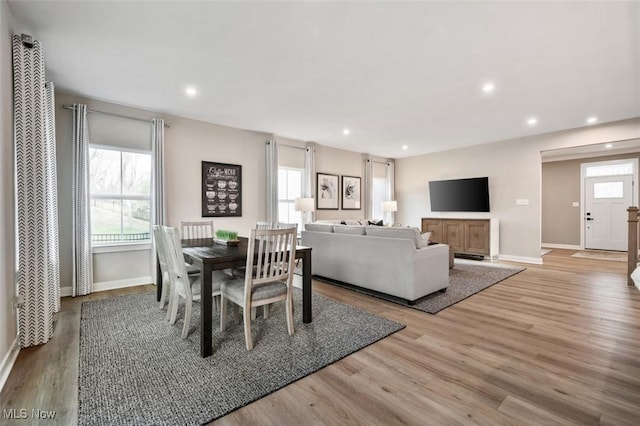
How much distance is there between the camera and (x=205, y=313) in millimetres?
2217

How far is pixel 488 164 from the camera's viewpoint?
22.3ft

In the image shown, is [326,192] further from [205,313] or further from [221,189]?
[205,313]

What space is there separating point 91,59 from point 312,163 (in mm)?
4196

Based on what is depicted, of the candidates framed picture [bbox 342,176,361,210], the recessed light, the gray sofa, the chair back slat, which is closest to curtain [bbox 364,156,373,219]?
framed picture [bbox 342,176,361,210]

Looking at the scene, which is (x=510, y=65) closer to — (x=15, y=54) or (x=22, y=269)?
(x=15, y=54)

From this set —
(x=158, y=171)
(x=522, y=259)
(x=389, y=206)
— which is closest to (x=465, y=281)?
(x=522, y=259)

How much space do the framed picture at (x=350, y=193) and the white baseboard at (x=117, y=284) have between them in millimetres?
4566

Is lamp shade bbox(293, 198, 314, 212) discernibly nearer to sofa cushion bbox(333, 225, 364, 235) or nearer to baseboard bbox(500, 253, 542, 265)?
sofa cushion bbox(333, 225, 364, 235)

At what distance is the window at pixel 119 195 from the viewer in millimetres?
4129

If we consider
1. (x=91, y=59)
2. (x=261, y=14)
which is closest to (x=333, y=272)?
(x=261, y=14)

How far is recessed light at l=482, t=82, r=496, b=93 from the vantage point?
11.7ft

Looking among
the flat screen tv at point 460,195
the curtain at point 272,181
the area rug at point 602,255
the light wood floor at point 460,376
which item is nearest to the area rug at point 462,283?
the light wood floor at point 460,376

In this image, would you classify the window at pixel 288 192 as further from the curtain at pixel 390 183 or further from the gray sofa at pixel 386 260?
the curtain at pixel 390 183

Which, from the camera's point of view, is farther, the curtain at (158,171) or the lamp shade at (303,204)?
the lamp shade at (303,204)
